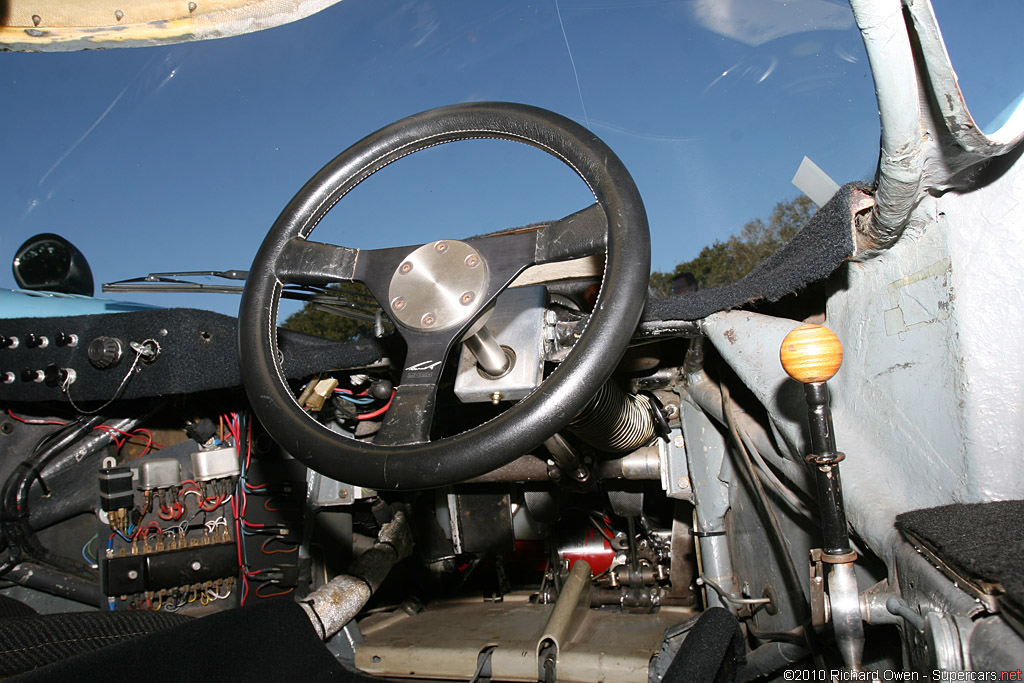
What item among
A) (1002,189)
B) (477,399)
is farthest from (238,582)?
(1002,189)

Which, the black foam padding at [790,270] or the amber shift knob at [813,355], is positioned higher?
the black foam padding at [790,270]

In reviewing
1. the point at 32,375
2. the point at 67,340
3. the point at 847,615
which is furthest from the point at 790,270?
the point at 32,375

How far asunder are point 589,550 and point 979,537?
1565mm

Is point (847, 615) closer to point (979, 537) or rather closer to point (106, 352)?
point (979, 537)

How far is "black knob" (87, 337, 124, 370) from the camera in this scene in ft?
5.24

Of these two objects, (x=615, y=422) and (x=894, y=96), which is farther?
(x=615, y=422)

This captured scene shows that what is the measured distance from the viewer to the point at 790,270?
111 centimetres

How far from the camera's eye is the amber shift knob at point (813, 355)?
2.59 feet

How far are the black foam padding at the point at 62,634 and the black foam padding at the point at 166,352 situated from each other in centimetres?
61

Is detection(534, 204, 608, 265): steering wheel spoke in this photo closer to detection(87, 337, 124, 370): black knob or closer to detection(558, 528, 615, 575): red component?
detection(87, 337, 124, 370): black knob

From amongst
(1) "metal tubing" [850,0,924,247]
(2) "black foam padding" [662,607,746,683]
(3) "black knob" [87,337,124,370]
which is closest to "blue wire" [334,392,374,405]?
A: (3) "black knob" [87,337,124,370]

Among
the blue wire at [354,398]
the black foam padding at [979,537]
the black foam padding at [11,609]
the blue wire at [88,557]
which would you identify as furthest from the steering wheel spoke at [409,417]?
the blue wire at [88,557]

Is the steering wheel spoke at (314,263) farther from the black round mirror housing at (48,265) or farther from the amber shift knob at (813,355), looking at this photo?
the black round mirror housing at (48,265)

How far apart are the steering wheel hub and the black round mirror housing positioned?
171 cm
